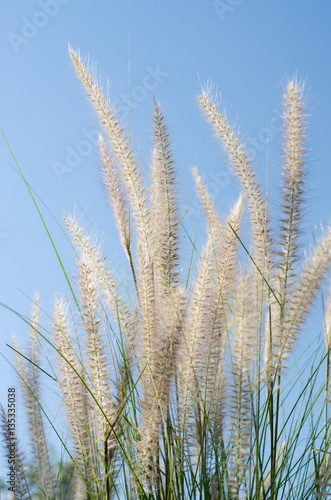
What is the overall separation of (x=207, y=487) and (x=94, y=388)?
55 centimetres

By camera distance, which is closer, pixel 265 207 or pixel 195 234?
pixel 265 207

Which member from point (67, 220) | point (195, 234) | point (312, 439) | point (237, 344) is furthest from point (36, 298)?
point (312, 439)

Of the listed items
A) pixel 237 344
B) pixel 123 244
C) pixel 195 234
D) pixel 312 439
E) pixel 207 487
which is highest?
pixel 195 234

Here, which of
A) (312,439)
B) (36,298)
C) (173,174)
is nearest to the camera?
(312,439)

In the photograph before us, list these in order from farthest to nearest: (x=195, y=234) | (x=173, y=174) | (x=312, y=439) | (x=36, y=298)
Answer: (x=36, y=298), (x=195, y=234), (x=173, y=174), (x=312, y=439)

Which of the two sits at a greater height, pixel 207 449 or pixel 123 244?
pixel 123 244

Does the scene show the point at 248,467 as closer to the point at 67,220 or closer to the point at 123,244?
the point at 123,244

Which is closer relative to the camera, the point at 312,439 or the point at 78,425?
the point at 78,425

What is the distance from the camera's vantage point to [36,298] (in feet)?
9.11

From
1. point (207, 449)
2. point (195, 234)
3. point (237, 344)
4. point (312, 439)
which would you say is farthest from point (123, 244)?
point (312, 439)

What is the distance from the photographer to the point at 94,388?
194 cm

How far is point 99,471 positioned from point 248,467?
505 mm

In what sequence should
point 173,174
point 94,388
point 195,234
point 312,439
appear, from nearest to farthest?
point 94,388 → point 312,439 → point 173,174 → point 195,234

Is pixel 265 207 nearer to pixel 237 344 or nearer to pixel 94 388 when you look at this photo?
pixel 237 344
